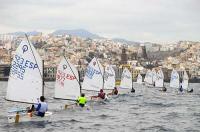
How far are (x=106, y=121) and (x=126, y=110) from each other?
10.1 metres

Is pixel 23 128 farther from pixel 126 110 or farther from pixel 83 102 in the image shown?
pixel 126 110

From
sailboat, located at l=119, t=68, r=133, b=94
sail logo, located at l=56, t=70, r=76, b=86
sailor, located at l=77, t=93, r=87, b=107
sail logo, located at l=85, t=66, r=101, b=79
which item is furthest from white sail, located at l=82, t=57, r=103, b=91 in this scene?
sailboat, located at l=119, t=68, r=133, b=94

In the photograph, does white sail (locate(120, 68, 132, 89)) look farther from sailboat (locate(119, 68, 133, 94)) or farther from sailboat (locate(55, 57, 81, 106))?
sailboat (locate(55, 57, 81, 106))

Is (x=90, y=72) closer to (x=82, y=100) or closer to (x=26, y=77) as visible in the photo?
(x=82, y=100)

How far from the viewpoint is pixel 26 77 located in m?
34.4

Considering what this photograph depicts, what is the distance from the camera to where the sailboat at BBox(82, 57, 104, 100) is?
57.4m

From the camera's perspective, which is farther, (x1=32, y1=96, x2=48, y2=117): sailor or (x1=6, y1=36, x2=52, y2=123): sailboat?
(x1=6, y1=36, x2=52, y2=123): sailboat

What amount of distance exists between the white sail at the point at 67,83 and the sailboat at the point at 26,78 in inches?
334

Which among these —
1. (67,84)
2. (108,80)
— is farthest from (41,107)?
(108,80)

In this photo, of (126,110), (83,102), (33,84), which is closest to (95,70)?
(126,110)

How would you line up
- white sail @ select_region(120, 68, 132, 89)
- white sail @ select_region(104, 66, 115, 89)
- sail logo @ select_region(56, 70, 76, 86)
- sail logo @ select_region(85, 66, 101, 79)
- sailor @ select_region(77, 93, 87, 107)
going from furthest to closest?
white sail @ select_region(120, 68, 132, 89), white sail @ select_region(104, 66, 115, 89), sail logo @ select_region(85, 66, 101, 79), sail logo @ select_region(56, 70, 76, 86), sailor @ select_region(77, 93, 87, 107)

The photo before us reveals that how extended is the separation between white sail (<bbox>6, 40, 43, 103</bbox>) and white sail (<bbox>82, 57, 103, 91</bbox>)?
22.9 m

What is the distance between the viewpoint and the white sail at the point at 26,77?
34.1 meters

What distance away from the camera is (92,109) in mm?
46094
